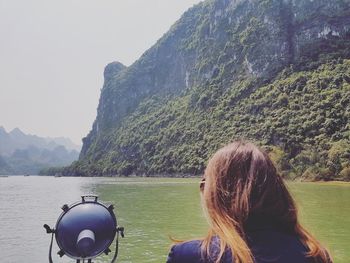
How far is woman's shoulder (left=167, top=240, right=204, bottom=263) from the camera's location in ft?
7.97

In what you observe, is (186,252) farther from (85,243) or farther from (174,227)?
(174,227)

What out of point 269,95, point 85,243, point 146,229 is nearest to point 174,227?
point 146,229

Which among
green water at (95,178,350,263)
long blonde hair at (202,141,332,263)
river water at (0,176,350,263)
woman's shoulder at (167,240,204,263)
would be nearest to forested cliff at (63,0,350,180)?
green water at (95,178,350,263)

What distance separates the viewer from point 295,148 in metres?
109

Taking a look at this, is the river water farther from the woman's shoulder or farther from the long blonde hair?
the woman's shoulder

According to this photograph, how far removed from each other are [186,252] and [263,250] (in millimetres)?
375

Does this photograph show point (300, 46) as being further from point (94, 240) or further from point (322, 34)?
point (94, 240)

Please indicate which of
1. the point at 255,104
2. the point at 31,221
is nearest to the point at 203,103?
the point at 255,104

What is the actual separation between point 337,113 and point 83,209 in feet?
362

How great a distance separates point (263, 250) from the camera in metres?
2.48

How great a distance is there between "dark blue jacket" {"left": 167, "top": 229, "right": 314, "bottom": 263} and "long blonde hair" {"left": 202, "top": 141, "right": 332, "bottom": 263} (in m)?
0.04

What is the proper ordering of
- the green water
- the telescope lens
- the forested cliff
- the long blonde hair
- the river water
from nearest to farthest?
1. the long blonde hair
2. the telescope lens
3. the green water
4. the river water
5. the forested cliff

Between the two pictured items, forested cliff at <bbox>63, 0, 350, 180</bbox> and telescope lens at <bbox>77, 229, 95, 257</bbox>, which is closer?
telescope lens at <bbox>77, 229, 95, 257</bbox>

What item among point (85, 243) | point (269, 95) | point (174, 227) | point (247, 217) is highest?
point (269, 95)
